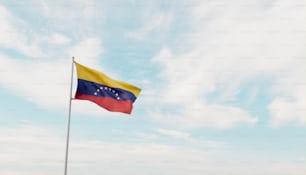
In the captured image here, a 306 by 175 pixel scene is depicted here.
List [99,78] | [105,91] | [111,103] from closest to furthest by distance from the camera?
[99,78] → [105,91] → [111,103]

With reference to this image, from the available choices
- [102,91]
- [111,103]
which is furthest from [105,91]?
[111,103]

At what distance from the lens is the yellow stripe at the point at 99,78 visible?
Answer: 2647cm

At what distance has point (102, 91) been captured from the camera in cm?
2702

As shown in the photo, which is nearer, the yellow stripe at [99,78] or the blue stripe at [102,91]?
the blue stripe at [102,91]

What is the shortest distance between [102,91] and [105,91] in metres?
0.21

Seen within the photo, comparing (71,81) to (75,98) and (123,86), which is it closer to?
(75,98)

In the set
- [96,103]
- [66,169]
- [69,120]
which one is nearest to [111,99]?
[96,103]

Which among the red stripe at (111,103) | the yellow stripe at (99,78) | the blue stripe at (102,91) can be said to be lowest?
the red stripe at (111,103)

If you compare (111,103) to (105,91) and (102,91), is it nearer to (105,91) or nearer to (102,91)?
(105,91)

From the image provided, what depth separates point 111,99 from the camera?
2727cm

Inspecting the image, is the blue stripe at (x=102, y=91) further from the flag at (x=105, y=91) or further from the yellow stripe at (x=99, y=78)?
the yellow stripe at (x=99, y=78)

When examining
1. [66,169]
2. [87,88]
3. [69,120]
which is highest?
[87,88]

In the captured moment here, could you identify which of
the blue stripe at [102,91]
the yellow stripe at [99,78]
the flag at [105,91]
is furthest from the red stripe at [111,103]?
the yellow stripe at [99,78]

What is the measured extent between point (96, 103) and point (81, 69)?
78.1 inches
